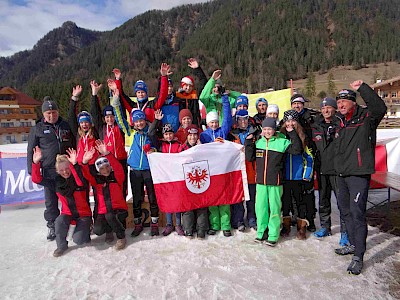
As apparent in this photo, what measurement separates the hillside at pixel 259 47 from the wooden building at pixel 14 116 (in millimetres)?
63040

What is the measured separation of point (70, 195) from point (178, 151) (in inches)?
70.1

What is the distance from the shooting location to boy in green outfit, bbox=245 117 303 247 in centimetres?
442

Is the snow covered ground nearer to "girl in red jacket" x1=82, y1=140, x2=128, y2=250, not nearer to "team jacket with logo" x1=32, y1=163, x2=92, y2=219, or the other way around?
"girl in red jacket" x1=82, y1=140, x2=128, y2=250

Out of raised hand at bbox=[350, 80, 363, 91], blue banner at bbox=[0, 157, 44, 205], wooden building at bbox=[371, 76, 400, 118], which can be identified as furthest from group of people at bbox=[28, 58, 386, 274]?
wooden building at bbox=[371, 76, 400, 118]

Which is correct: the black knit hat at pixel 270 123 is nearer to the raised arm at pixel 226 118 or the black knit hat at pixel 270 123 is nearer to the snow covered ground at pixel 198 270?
the raised arm at pixel 226 118

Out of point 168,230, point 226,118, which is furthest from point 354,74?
point 168,230

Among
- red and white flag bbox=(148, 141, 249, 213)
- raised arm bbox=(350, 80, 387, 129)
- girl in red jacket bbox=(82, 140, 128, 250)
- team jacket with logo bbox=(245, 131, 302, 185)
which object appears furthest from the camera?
red and white flag bbox=(148, 141, 249, 213)

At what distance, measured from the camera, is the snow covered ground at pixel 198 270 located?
3.29m

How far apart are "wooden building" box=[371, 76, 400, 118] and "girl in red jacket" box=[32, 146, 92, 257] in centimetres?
4183

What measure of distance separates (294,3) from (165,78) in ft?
674

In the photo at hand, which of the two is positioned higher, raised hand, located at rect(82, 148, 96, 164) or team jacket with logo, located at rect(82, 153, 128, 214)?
raised hand, located at rect(82, 148, 96, 164)

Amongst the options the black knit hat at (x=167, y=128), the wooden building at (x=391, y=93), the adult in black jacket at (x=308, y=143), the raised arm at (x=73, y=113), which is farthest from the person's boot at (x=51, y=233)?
the wooden building at (x=391, y=93)

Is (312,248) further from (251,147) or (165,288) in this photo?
(165,288)

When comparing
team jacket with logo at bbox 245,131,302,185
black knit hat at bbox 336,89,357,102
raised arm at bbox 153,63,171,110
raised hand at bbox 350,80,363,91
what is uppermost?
raised arm at bbox 153,63,171,110
